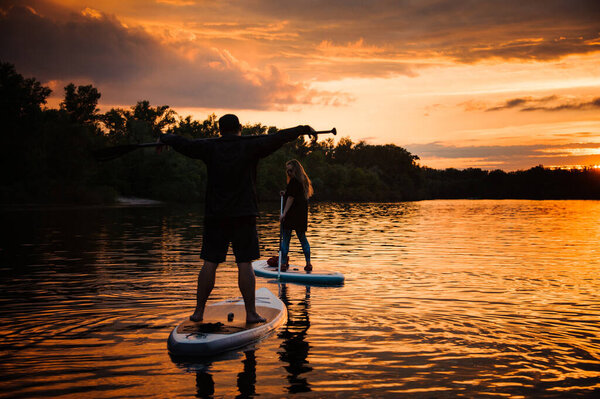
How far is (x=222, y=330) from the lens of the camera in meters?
6.58

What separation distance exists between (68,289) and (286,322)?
491 cm

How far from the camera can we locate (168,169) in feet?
279

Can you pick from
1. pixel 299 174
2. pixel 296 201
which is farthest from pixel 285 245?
pixel 299 174

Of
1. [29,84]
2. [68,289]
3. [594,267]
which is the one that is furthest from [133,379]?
[29,84]

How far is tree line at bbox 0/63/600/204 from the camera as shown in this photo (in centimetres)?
6241

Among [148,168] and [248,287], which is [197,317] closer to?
[248,287]

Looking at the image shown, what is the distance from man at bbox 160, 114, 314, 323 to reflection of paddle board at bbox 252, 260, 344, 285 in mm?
4482

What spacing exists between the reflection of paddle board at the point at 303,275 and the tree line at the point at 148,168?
5.43m

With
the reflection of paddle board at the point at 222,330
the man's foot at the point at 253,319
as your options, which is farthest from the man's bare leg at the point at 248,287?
the reflection of paddle board at the point at 222,330

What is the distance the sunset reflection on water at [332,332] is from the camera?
518 centimetres

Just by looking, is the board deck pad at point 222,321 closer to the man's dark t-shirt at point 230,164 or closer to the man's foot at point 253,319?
the man's foot at point 253,319

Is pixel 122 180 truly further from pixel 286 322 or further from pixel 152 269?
pixel 286 322

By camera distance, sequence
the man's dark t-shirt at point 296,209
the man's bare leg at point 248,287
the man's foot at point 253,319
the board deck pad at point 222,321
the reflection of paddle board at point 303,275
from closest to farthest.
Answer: the board deck pad at point 222,321 < the man's bare leg at point 248,287 < the man's foot at point 253,319 < the reflection of paddle board at point 303,275 < the man's dark t-shirt at point 296,209

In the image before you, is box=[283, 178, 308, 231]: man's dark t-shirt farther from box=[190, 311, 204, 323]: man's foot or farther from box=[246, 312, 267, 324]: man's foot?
box=[190, 311, 204, 323]: man's foot
